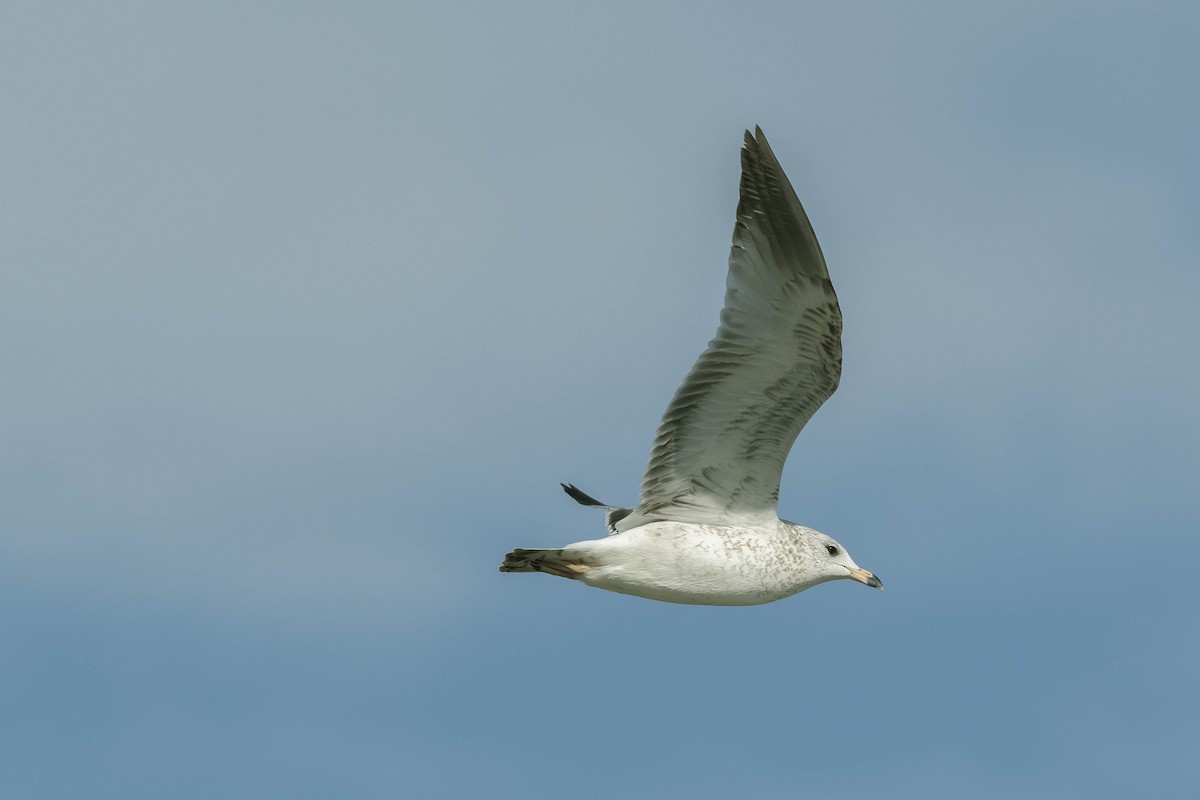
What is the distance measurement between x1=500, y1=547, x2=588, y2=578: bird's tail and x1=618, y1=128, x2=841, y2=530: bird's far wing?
Answer: 109cm

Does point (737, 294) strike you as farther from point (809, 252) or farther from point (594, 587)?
point (594, 587)

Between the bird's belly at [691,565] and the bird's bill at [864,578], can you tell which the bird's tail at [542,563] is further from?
the bird's bill at [864,578]

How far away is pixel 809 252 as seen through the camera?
23375mm

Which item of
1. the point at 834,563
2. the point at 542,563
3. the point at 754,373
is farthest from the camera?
the point at 834,563

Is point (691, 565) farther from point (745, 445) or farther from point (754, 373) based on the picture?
point (754, 373)

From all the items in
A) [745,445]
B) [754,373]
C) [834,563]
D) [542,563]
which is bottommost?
[542,563]

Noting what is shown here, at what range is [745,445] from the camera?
24.5 metres

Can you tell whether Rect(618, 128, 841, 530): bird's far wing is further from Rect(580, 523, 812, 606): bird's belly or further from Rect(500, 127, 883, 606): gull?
Rect(580, 523, 812, 606): bird's belly

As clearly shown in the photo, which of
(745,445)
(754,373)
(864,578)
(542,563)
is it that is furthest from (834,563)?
(542,563)

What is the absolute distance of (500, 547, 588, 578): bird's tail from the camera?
24219 millimetres

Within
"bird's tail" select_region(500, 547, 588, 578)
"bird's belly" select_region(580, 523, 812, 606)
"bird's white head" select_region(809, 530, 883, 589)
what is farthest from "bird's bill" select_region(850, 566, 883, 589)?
"bird's tail" select_region(500, 547, 588, 578)

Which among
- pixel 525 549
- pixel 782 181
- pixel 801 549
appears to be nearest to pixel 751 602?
pixel 801 549

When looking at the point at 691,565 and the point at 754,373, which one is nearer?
the point at 754,373

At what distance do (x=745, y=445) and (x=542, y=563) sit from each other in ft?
8.22
